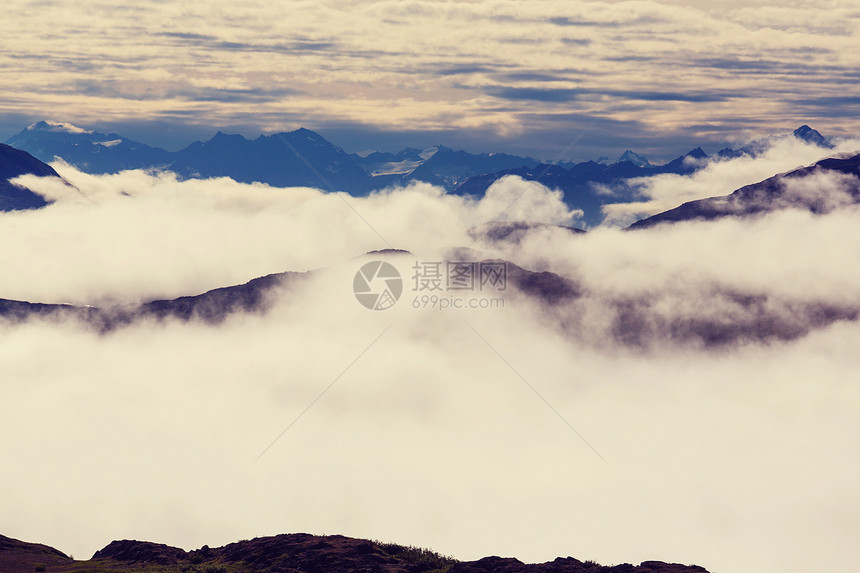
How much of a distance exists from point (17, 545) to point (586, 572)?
133 metres

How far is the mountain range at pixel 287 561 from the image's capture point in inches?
6334

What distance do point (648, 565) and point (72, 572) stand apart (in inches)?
4576

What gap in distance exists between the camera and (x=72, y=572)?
158875mm

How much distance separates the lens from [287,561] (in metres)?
170

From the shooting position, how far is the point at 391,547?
18162 centimetres

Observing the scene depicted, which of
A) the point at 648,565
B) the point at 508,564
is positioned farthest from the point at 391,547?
the point at 648,565

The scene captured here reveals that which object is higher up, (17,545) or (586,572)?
(586,572)

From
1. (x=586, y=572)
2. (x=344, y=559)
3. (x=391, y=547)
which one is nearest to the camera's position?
(x=586, y=572)

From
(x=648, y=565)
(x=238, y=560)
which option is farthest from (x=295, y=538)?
(x=648, y=565)

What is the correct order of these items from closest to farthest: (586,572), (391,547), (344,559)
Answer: (586,572) < (344,559) < (391,547)

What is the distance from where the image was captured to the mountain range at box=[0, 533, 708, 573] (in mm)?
160875

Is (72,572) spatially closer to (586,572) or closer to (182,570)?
(182,570)

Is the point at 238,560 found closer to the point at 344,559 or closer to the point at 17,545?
the point at 344,559

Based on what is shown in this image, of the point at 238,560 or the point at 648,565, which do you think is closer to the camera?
the point at 648,565
